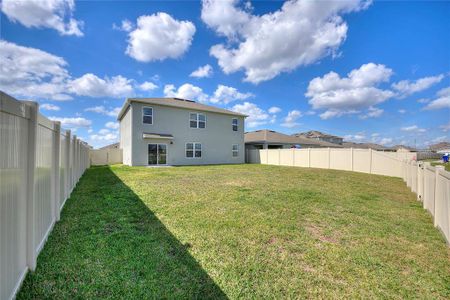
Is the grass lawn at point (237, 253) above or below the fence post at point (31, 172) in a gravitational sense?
below

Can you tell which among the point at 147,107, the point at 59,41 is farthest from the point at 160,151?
the point at 59,41

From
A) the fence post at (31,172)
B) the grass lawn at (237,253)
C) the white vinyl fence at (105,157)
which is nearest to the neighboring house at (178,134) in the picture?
the white vinyl fence at (105,157)

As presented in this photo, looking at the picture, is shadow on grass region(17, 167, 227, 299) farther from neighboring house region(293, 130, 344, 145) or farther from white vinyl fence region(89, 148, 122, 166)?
neighboring house region(293, 130, 344, 145)

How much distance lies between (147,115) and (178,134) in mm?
3191

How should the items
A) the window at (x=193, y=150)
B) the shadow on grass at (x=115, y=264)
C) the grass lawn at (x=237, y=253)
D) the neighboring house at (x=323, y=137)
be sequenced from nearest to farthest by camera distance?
the shadow on grass at (x=115, y=264) → the grass lawn at (x=237, y=253) → the window at (x=193, y=150) → the neighboring house at (x=323, y=137)

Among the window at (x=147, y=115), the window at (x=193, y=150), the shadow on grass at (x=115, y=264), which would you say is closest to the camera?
the shadow on grass at (x=115, y=264)

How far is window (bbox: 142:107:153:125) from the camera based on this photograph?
17859 mm

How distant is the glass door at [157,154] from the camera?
18.0 m

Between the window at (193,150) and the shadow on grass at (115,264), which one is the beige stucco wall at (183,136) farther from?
the shadow on grass at (115,264)

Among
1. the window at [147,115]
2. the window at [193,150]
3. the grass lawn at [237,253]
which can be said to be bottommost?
the grass lawn at [237,253]

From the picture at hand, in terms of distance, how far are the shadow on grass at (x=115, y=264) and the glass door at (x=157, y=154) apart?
13.7 m

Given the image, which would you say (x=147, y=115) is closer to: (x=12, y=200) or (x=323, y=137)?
(x=12, y=200)

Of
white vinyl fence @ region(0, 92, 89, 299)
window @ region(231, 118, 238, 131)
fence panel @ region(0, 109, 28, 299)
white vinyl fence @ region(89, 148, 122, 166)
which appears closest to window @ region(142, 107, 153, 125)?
white vinyl fence @ region(89, 148, 122, 166)

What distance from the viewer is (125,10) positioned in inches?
404
